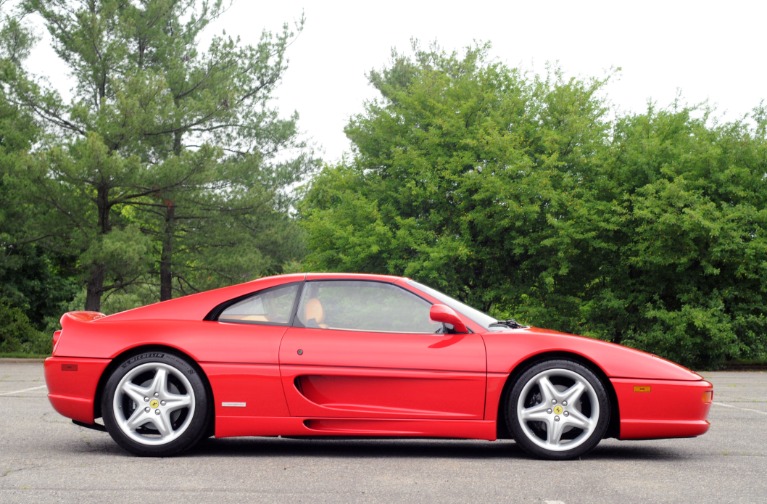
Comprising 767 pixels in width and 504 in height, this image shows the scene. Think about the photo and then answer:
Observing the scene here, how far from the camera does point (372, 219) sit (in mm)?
28234

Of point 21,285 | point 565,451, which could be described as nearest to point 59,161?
point 21,285

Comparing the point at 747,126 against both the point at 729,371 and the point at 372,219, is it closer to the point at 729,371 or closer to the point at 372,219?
the point at 729,371

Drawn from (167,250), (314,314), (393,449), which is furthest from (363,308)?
(167,250)

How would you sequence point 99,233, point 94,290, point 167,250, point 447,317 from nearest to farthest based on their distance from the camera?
1. point 447,317
2. point 99,233
3. point 94,290
4. point 167,250

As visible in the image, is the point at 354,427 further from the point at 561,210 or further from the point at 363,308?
the point at 561,210

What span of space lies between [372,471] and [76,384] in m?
2.21

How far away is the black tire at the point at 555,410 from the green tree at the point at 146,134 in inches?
860

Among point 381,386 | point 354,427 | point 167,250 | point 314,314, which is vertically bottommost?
point 354,427

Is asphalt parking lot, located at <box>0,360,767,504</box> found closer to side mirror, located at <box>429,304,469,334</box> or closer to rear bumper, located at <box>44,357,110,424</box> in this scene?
rear bumper, located at <box>44,357,110,424</box>

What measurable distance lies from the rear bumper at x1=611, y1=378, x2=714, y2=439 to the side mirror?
109 cm

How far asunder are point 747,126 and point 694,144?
164 cm

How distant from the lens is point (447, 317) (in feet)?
21.3

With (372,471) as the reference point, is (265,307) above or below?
above

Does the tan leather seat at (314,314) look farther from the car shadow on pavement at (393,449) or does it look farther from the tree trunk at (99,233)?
the tree trunk at (99,233)
